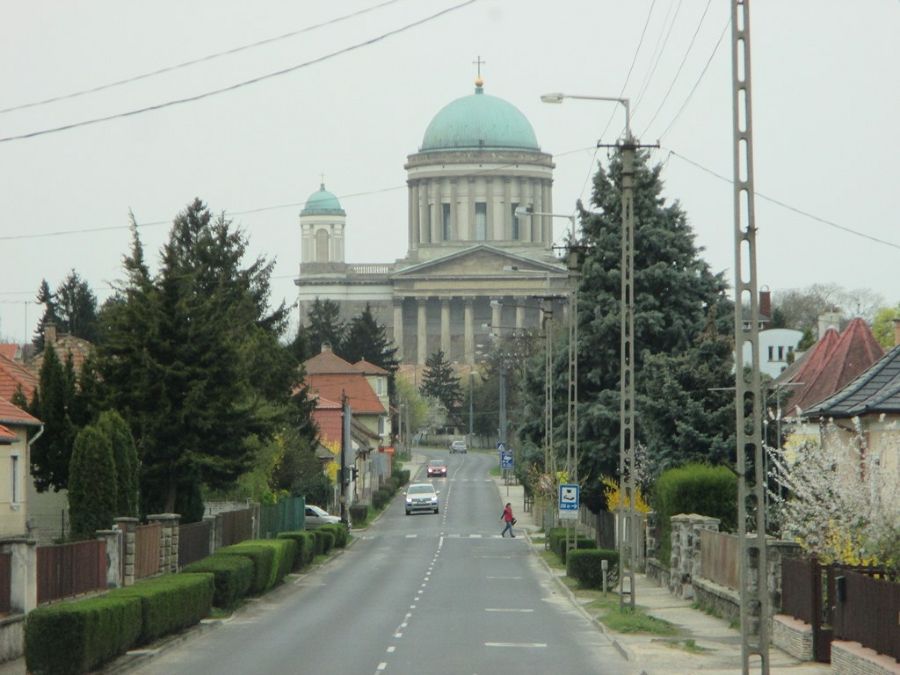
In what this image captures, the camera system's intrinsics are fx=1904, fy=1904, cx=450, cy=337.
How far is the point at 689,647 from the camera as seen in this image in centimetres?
2703

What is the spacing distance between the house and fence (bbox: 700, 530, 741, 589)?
12.5 m

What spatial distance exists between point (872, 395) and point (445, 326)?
15632 centimetres

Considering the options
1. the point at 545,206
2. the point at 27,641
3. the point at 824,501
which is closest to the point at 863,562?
the point at 824,501

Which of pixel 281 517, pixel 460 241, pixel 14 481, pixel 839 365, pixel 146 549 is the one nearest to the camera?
pixel 146 549

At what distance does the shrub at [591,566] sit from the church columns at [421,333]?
151 m

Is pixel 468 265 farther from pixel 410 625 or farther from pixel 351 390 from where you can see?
pixel 410 625

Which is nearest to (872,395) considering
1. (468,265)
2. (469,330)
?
(468,265)

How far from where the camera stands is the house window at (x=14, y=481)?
36.2m

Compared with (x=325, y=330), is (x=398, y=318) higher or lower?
higher

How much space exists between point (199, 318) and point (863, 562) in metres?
21.5

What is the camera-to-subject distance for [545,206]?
19588cm

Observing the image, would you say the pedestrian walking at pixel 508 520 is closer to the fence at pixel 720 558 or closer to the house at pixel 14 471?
the fence at pixel 720 558

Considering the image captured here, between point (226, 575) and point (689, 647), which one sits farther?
point (226, 575)

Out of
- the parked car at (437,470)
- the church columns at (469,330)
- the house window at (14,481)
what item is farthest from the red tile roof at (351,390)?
the church columns at (469,330)
